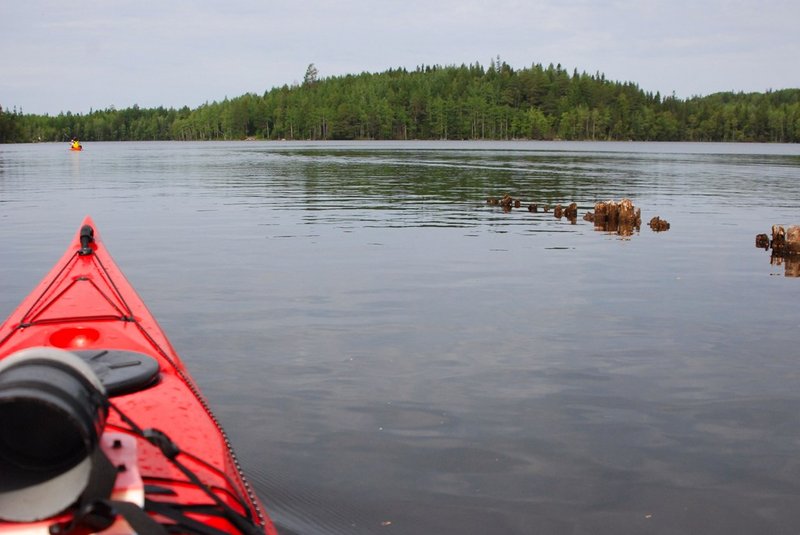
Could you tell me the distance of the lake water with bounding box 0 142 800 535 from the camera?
6.74 m

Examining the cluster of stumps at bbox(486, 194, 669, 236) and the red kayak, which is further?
the cluster of stumps at bbox(486, 194, 669, 236)

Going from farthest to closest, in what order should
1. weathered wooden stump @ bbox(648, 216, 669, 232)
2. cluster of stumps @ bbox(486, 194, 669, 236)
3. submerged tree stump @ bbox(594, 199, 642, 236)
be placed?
submerged tree stump @ bbox(594, 199, 642, 236) → cluster of stumps @ bbox(486, 194, 669, 236) → weathered wooden stump @ bbox(648, 216, 669, 232)

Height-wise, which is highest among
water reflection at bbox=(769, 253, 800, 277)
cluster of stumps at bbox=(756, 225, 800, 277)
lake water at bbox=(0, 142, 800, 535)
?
cluster of stumps at bbox=(756, 225, 800, 277)

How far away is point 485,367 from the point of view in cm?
1014

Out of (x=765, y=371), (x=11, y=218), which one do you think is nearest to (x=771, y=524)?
(x=765, y=371)

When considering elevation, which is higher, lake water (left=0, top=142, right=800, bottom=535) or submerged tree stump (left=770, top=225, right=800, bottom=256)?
submerged tree stump (left=770, top=225, right=800, bottom=256)

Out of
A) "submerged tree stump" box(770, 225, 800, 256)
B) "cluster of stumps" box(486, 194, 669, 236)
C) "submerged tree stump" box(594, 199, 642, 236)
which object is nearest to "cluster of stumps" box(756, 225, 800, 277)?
"submerged tree stump" box(770, 225, 800, 256)

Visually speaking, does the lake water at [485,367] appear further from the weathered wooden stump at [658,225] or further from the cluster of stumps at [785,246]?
the weathered wooden stump at [658,225]

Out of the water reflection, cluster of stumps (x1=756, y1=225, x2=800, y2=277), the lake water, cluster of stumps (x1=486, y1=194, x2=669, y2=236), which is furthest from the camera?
cluster of stumps (x1=486, y1=194, x2=669, y2=236)

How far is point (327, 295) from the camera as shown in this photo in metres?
14.3

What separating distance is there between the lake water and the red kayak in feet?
6.33

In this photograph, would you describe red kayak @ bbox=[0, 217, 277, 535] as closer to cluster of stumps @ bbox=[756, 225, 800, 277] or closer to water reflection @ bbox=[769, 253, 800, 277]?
water reflection @ bbox=[769, 253, 800, 277]

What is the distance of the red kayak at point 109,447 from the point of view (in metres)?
2.87

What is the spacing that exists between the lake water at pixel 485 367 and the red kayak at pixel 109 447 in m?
1.93
